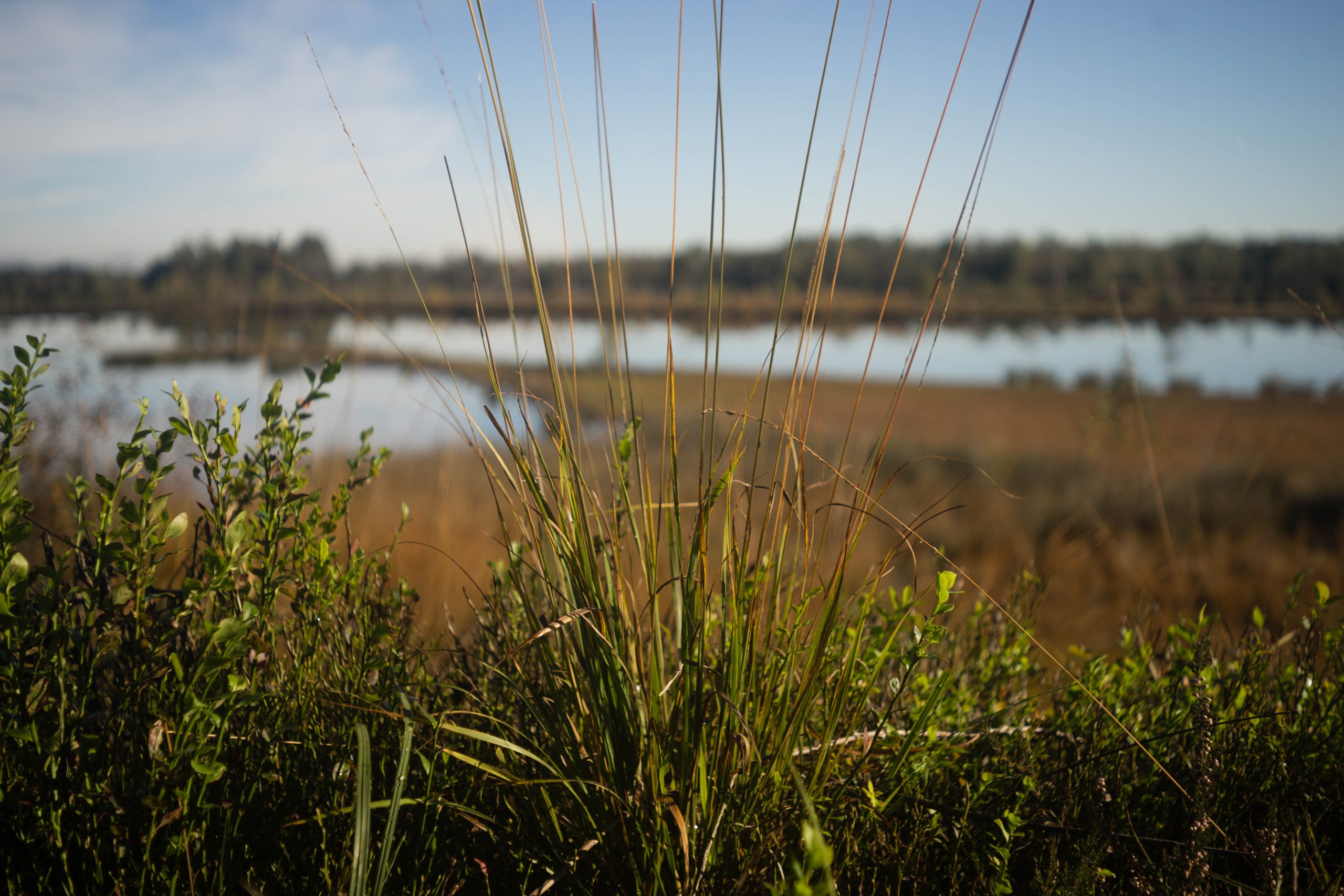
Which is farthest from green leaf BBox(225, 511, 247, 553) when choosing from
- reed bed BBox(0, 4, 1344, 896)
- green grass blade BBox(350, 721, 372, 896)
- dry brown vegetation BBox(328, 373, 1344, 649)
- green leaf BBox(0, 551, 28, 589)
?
dry brown vegetation BBox(328, 373, 1344, 649)

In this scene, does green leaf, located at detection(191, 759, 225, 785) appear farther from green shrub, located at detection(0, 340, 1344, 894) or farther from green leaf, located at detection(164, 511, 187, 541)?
green leaf, located at detection(164, 511, 187, 541)

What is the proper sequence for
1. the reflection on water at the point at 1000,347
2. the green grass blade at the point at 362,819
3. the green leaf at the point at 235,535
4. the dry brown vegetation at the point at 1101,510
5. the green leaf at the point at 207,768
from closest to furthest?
1. the green grass blade at the point at 362,819
2. the green leaf at the point at 207,768
3. the green leaf at the point at 235,535
4. the reflection on water at the point at 1000,347
5. the dry brown vegetation at the point at 1101,510

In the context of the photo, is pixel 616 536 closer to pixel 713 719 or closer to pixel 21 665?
pixel 713 719

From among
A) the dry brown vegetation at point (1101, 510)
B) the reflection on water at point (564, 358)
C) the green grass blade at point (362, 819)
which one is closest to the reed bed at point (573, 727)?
the green grass blade at point (362, 819)

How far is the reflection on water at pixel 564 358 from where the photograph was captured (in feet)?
7.04

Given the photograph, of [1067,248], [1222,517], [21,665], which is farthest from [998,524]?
[1067,248]

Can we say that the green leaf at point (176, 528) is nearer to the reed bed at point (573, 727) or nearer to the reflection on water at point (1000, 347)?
→ the reed bed at point (573, 727)

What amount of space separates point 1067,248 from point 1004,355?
13.3 meters

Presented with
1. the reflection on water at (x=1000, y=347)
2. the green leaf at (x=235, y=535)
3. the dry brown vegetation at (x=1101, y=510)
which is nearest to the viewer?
the green leaf at (x=235, y=535)

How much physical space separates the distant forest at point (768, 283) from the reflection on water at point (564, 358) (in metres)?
0.18

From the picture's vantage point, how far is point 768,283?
96.7ft

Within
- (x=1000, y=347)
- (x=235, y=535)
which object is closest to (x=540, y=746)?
(x=235, y=535)

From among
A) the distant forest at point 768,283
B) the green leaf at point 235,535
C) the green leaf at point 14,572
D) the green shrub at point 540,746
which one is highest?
the distant forest at point 768,283

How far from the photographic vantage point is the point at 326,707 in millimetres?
1348
